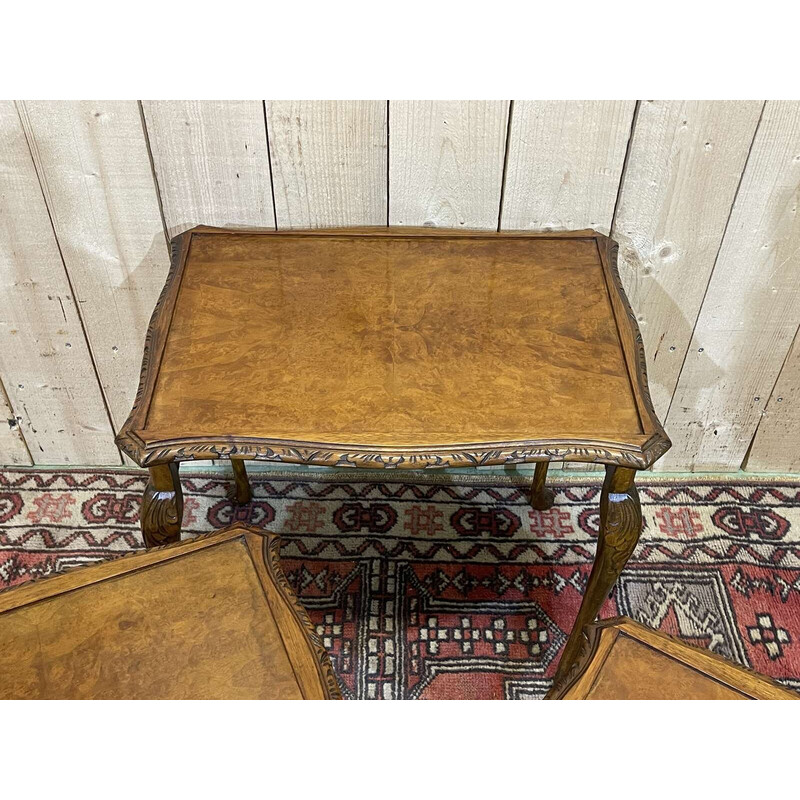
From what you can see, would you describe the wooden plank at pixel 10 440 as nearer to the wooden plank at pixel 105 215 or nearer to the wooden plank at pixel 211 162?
the wooden plank at pixel 105 215

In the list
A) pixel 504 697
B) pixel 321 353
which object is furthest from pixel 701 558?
pixel 321 353

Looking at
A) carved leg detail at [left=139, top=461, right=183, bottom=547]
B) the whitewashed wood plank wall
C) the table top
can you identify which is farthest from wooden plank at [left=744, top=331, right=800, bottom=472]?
carved leg detail at [left=139, top=461, right=183, bottom=547]

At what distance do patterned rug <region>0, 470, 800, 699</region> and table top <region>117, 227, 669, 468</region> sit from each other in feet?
2.04

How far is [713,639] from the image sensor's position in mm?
1503

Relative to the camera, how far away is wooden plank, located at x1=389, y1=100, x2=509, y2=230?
1276 mm

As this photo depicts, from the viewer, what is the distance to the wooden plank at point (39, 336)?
137 centimetres

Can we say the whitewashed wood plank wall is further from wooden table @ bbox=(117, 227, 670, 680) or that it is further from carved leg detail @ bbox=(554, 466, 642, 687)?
carved leg detail @ bbox=(554, 466, 642, 687)

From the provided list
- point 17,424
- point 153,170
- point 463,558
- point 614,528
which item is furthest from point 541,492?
point 17,424

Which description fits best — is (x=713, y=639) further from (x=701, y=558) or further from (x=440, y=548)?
(x=440, y=548)

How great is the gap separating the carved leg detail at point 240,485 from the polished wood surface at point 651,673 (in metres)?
0.90

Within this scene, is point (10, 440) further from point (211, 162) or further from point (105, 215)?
point (211, 162)

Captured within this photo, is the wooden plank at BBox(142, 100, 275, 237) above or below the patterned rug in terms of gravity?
above

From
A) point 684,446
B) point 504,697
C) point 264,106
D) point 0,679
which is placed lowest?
point 504,697
